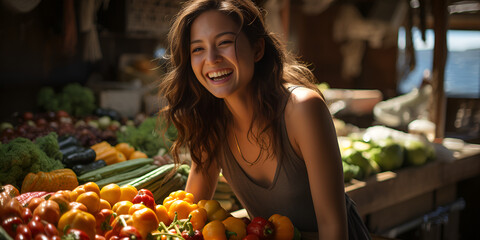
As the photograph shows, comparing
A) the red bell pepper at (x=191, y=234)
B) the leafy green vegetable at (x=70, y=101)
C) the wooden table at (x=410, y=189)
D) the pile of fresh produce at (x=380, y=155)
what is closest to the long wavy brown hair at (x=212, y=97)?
the red bell pepper at (x=191, y=234)

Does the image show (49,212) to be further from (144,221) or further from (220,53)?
(220,53)

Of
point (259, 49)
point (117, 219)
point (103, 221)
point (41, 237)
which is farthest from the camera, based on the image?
point (259, 49)

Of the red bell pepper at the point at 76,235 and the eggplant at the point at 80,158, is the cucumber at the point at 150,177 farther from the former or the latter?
the red bell pepper at the point at 76,235

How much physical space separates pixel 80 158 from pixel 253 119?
4.77ft

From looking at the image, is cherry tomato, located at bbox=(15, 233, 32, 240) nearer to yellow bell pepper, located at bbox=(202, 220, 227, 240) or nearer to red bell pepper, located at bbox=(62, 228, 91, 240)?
red bell pepper, located at bbox=(62, 228, 91, 240)

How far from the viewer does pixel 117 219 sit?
65.2 inches

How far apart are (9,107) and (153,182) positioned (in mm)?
3830

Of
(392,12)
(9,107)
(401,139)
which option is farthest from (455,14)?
(9,107)

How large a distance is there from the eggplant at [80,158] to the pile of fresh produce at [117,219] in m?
0.83

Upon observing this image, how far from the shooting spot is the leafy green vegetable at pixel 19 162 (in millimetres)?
2545

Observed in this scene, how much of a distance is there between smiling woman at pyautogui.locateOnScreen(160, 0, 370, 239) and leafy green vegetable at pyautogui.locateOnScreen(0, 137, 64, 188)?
3.06 ft

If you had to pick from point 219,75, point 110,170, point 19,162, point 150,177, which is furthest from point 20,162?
point 219,75

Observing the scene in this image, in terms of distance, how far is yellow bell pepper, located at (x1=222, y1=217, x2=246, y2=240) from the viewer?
6.09ft

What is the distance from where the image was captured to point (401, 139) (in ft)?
15.3
